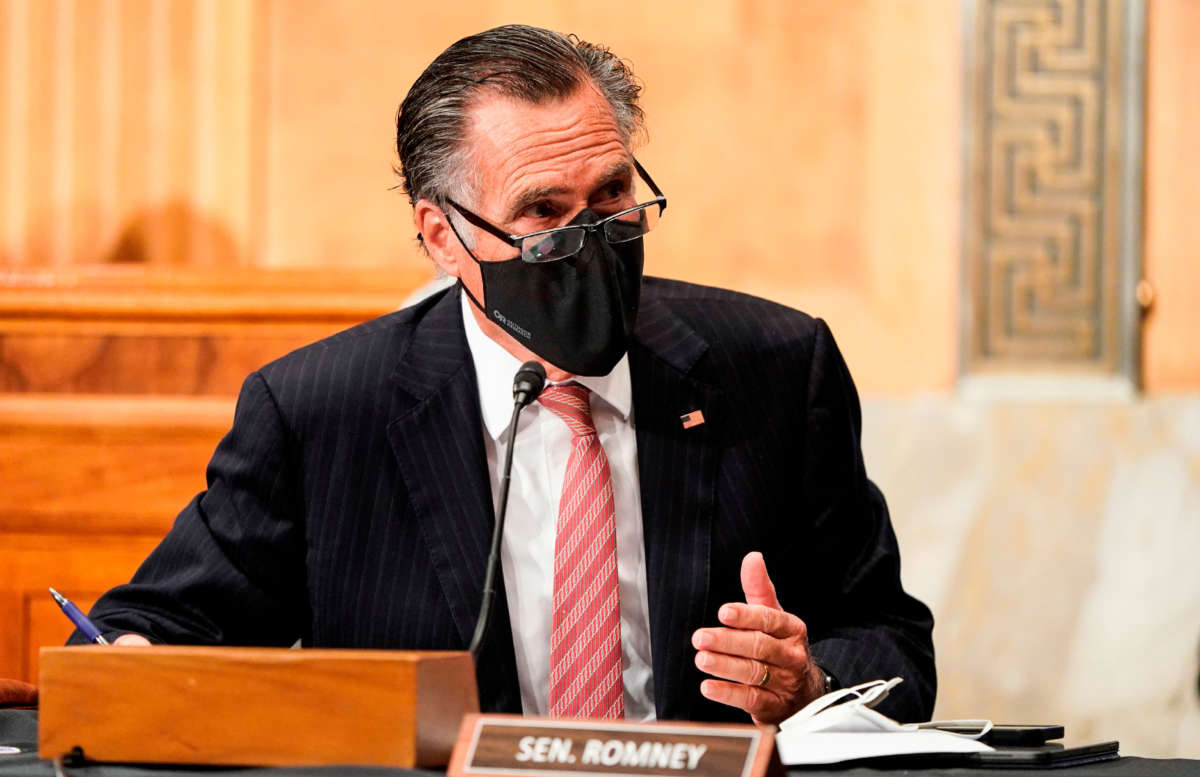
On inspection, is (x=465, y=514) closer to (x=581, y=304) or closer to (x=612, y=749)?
(x=581, y=304)

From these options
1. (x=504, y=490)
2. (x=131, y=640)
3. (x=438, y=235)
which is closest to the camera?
(x=504, y=490)

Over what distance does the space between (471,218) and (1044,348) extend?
1.81m

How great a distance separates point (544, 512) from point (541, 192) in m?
0.40

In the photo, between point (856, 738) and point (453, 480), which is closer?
point (856, 738)

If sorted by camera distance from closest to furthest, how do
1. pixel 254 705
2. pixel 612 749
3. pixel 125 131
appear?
pixel 612 749 → pixel 254 705 → pixel 125 131

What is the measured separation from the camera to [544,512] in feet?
5.83

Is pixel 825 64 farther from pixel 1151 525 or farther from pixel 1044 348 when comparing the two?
pixel 1151 525

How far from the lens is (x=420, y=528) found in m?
1.76

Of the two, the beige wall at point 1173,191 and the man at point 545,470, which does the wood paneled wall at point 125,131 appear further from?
the beige wall at point 1173,191

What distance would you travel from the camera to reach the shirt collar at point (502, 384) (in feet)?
6.03

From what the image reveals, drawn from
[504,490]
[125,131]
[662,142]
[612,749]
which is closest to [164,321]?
[125,131]

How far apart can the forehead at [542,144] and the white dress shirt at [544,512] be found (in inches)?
9.4

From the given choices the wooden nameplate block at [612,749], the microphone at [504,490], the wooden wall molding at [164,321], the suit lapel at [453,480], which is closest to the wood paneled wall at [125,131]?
the wooden wall molding at [164,321]

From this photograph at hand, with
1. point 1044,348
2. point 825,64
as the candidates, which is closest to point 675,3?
point 825,64
